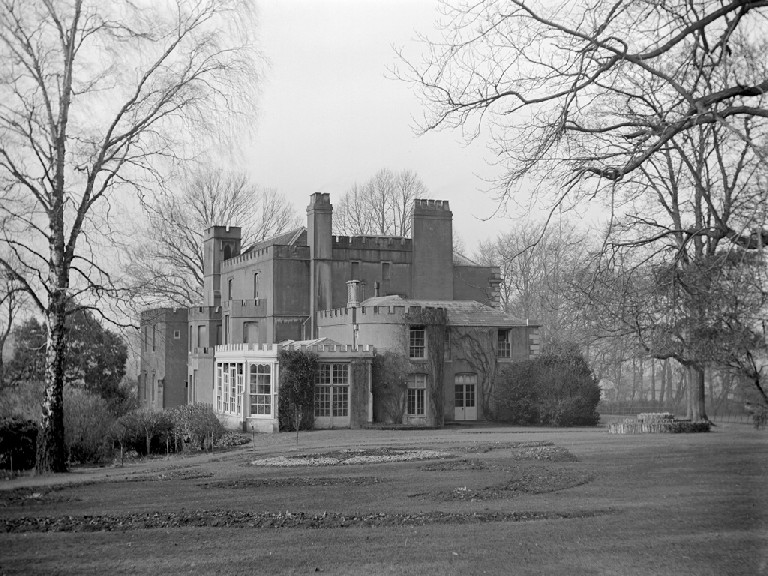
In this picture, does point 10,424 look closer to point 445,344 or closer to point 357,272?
point 445,344

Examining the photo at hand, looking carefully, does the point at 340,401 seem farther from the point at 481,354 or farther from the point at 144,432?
the point at 144,432

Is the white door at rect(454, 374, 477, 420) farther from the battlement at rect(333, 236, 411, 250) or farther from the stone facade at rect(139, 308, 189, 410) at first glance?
the stone facade at rect(139, 308, 189, 410)

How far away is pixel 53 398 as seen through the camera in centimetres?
1983

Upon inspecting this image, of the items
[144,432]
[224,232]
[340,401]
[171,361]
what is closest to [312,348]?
[340,401]

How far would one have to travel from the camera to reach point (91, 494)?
15.7 meters

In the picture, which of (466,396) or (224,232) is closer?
(466,396)

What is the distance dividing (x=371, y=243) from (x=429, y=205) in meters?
3.65

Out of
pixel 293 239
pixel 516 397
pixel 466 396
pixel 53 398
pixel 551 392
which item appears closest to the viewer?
pixel 53 398

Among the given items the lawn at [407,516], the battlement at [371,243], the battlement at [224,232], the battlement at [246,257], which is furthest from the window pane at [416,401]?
the battlement at [224,232]

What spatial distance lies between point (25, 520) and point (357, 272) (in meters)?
35.4

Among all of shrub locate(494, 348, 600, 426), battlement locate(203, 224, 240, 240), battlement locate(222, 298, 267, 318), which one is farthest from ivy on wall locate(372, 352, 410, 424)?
battlement locate(203, 224, 240, 240)

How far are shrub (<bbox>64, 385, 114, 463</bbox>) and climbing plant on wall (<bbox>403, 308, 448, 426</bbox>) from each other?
15.9 m

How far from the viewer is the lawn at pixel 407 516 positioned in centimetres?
973

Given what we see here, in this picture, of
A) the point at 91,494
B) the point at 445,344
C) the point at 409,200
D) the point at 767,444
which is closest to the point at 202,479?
the point at 91,494
